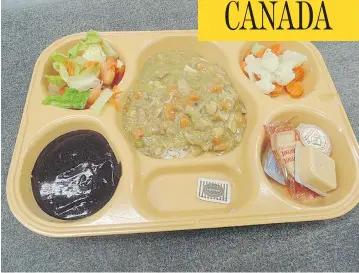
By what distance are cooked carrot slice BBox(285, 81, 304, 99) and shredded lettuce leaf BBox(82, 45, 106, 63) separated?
70 centimetres

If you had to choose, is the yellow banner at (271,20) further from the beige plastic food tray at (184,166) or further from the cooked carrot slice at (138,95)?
the cooked carrot slice at (138,95)

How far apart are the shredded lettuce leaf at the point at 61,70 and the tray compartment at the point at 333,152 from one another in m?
0.73

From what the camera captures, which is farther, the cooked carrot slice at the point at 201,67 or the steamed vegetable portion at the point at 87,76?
the cooked carrot slice at the point at 201,67

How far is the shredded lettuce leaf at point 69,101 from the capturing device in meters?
1.31

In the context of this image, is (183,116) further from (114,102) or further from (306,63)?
(306,63)

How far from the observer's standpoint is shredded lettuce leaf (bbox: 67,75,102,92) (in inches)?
52.0

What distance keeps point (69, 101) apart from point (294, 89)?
2.67ft

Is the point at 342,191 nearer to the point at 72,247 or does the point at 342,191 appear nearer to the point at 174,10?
the point at 72,247

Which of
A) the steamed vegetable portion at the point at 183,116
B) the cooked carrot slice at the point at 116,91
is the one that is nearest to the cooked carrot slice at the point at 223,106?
the steamed vegetable portion at the point at 183,116

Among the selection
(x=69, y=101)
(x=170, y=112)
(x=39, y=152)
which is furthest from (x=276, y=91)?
(x=39, y=152)

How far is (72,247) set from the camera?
3.77ft

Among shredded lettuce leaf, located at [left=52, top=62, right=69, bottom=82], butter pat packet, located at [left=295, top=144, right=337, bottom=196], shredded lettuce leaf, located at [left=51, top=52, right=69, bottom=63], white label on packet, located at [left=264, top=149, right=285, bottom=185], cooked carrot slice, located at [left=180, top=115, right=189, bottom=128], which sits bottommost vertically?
white label on packet, located at [left=264, top=149, right=285, bottom=185]

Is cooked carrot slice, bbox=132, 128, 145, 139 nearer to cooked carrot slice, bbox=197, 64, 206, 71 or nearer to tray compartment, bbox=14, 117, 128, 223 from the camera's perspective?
tray compartment, bbox=14, 117, 128, 223

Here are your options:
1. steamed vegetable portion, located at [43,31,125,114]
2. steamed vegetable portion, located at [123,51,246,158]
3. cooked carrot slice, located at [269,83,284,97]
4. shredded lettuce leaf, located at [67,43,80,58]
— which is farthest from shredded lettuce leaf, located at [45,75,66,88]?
cooked carrot slice, located at [269,83,284,97]
